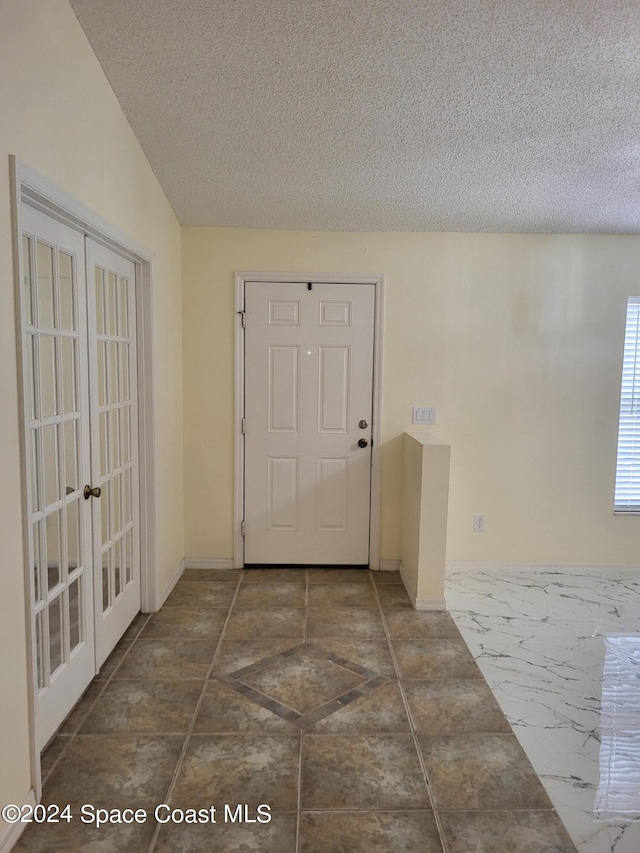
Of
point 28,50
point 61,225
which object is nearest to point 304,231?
point 61,225

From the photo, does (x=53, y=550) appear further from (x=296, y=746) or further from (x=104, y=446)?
(x=296, y=746)

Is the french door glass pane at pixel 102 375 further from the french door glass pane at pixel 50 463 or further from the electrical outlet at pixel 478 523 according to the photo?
the electrical outlet at pixel 478 523

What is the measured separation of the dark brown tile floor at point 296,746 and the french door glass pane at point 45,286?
5.24ft

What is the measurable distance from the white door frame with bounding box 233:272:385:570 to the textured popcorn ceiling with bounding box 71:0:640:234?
34cm

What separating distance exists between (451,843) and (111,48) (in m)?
3.13

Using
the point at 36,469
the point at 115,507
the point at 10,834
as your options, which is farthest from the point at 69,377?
the point at 10,834

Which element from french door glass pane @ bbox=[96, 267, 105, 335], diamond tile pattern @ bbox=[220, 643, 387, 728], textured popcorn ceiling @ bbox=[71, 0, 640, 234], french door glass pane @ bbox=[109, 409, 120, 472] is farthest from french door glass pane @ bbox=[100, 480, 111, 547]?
textured popcorn ceiling @ bbox=[71, 0, 640, 234]

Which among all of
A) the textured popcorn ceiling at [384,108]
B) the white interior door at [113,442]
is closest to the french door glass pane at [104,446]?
the white interior door at [113,442]

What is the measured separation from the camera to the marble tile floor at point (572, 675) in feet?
6.21

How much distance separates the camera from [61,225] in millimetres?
2150

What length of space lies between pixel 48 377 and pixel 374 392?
230 centimetres

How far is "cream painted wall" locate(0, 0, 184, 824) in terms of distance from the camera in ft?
5.35

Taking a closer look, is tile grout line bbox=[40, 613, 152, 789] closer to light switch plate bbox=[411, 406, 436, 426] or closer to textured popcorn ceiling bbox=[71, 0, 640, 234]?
light switch plate bbox=[411, 406, 436, 426]

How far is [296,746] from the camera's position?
2.14 m
